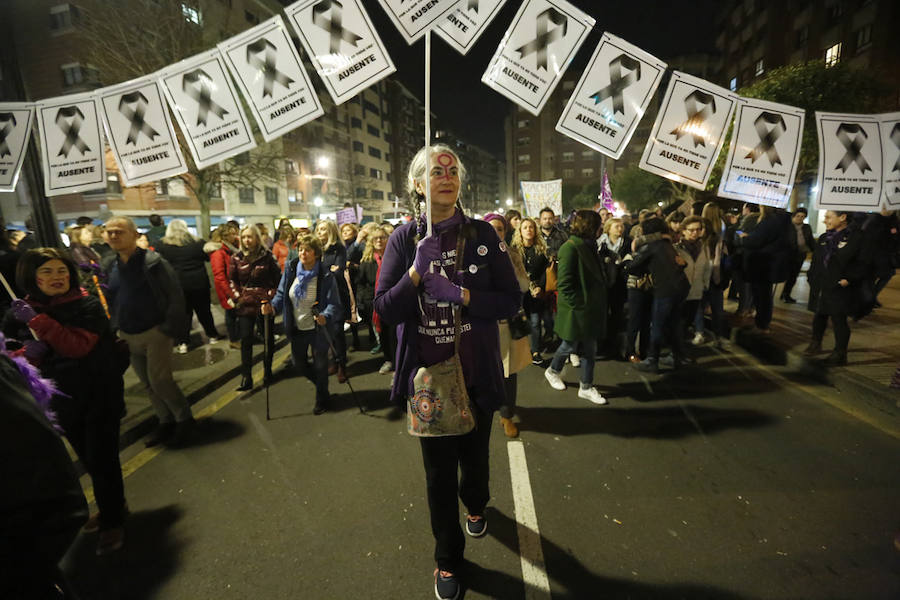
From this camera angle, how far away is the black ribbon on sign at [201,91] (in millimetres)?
3428

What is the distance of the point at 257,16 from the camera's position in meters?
38.0

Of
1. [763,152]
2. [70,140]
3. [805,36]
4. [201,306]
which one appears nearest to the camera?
[70,140]

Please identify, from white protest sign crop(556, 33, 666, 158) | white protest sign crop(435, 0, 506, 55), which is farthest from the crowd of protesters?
white protest sign crop(435, 0, 506, 55)

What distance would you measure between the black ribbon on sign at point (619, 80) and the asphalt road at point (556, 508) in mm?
2986

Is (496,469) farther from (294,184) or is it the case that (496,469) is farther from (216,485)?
(294,184)

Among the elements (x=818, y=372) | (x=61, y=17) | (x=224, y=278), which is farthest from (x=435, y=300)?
(x=61, y=17)

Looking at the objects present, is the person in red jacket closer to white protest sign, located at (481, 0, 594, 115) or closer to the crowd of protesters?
the crowd of protesters

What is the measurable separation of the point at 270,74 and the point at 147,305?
7.37ft

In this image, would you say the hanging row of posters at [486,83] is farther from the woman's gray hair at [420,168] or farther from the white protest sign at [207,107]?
the woman's gray hair at [420,168]

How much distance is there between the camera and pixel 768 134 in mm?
3709

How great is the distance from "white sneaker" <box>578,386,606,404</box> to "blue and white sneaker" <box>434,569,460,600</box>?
288 centimetres

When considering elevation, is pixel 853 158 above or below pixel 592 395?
above

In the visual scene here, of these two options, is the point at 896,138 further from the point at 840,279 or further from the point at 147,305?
the point at 147,305

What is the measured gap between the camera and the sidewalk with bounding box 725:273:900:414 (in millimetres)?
4426
